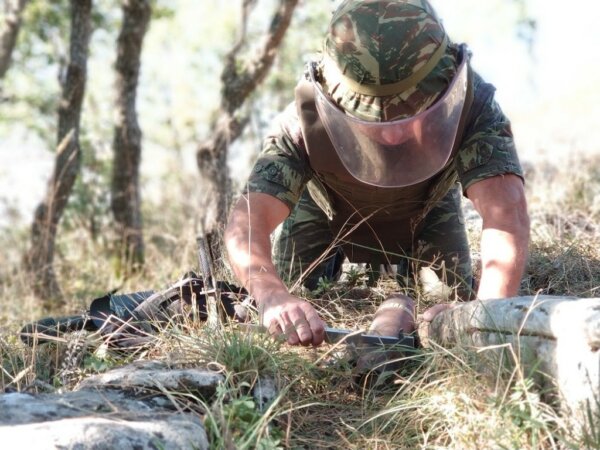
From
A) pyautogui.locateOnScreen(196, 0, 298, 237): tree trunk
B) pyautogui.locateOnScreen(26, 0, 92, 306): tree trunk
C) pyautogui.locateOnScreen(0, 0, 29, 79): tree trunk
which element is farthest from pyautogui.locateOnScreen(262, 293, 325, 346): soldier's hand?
pyautogui.locateOnScreen(0, 0, 29, 79): tree trunk

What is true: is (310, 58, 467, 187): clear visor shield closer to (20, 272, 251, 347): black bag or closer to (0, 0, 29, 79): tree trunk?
(20, 272, 251, 347): black bag

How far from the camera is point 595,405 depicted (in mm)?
2197

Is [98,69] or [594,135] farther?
[98,69]

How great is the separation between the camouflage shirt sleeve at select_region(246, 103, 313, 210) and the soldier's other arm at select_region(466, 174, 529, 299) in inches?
29.9

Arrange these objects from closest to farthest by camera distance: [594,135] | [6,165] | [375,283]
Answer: [375,283] < [594,135] < [6,165]

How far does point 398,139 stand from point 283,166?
571 millimetres

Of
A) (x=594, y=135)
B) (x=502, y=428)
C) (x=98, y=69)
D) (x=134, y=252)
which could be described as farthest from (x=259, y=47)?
(x=98, y=69)

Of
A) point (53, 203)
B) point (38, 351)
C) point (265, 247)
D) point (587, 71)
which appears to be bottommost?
point (38, 351)

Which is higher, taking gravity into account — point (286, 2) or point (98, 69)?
point (98, 69)

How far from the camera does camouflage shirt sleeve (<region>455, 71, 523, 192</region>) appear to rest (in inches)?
135

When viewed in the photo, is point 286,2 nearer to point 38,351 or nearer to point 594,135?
point 38,351

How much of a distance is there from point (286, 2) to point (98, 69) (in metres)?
12.7

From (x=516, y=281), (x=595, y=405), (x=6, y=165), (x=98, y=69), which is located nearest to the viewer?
(x=595, y=405)

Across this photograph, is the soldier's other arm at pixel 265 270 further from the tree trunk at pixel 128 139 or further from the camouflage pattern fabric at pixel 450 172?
the tree trunk at pixel 128 139
